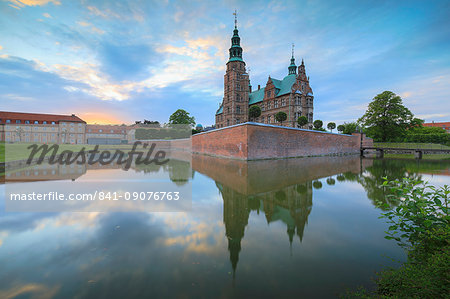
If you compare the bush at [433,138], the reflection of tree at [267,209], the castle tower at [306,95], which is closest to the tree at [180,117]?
the castle tower at [306,95]

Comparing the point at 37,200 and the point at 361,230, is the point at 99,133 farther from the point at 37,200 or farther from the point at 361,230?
the point at 361,230

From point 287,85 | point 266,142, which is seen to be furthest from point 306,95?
point 266,142

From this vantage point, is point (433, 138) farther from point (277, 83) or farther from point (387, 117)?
point (277, 83)

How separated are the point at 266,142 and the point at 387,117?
32.0m

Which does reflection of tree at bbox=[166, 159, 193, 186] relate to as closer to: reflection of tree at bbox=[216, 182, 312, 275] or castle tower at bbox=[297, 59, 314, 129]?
reflection of tree at bbox=[216, 182, 312, 275]

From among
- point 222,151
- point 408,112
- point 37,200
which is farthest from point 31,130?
point 408,112

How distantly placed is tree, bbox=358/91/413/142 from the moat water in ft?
137

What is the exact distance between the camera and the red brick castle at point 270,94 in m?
36.4

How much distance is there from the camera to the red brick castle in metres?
36.4

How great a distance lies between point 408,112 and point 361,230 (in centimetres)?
4490

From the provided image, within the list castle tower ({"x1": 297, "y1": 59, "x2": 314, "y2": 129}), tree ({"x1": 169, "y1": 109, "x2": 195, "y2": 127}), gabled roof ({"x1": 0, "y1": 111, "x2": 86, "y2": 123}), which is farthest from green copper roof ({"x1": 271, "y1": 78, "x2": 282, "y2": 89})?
gabled roof ({"x1": 0, "y1": 111, "x2": 86, "y2": 123})

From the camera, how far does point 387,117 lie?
116 feet

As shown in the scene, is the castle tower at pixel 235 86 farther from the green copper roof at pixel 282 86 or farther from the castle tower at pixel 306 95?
the castle tower at pixel 306 95

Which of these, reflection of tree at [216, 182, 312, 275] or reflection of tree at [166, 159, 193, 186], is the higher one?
reflection of tree at [166, 159, 193, 186]
